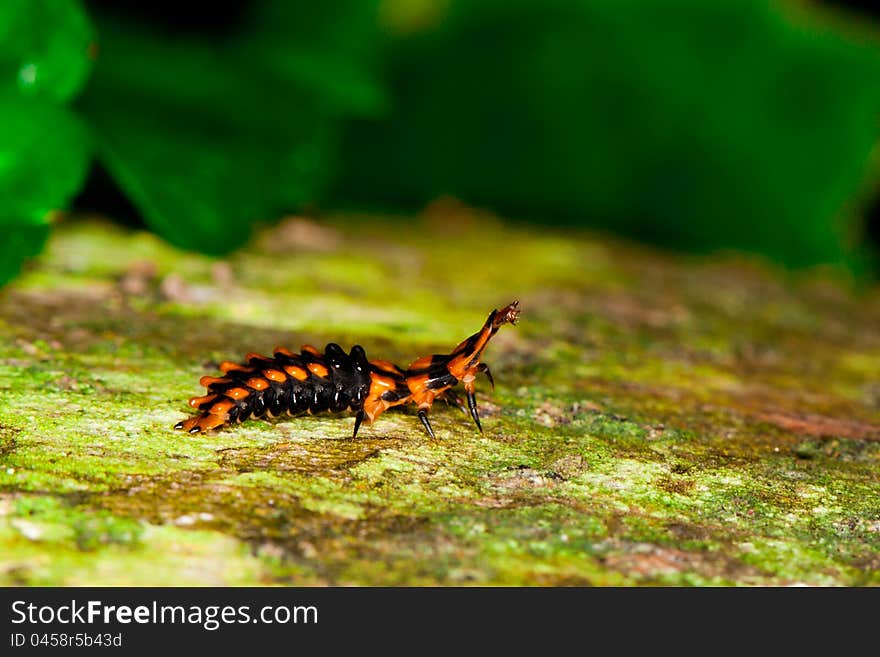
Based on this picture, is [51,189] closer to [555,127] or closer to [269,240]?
[269,240]

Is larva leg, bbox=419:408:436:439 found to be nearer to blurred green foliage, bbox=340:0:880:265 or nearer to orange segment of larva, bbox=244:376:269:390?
orange segment of larva, bbox=244:376:269:390

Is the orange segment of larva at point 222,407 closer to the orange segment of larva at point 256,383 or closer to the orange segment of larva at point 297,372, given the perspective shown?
the orange segment of larva at point 256,383

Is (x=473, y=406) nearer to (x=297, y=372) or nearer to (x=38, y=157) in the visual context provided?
(x=297, y=372)

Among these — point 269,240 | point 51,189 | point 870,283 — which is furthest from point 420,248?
point 870,283

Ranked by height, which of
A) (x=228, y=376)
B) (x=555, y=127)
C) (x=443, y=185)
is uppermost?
(x=555, y=127)

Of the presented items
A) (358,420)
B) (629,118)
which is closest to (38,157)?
(358,420)

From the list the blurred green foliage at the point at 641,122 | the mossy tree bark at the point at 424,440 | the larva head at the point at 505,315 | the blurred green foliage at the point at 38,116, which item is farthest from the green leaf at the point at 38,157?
the blurred green foliage at the point at 641,122
